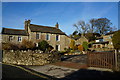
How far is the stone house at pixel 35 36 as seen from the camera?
26523mm

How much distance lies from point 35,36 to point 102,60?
21.3 meters

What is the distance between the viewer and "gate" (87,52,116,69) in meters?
9.46

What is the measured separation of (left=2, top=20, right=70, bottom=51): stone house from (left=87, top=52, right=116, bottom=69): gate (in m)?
20.1

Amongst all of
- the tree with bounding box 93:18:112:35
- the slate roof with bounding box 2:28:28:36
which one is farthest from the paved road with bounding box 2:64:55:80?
the tree with bounding box 93:18:112:35

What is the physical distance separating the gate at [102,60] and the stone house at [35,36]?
2011 cm

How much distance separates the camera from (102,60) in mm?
10070

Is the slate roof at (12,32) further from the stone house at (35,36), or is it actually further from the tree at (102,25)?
the tree at (102,25)

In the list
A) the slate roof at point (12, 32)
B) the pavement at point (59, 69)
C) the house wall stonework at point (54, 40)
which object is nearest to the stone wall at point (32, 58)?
the pavement at point (59, 69)

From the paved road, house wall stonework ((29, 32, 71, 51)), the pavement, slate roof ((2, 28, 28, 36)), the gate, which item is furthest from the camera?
house wall stonework ((29, 32, 71, 51))

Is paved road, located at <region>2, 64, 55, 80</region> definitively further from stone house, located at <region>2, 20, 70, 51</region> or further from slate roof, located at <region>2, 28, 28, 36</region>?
slate roof, located at <region>2, 28, 28, 36</region>

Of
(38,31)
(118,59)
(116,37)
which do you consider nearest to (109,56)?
(118,59)

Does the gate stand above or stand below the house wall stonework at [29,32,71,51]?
below

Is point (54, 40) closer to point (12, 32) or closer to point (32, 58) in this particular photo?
point (12, 32)

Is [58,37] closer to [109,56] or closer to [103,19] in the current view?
[109,56]
